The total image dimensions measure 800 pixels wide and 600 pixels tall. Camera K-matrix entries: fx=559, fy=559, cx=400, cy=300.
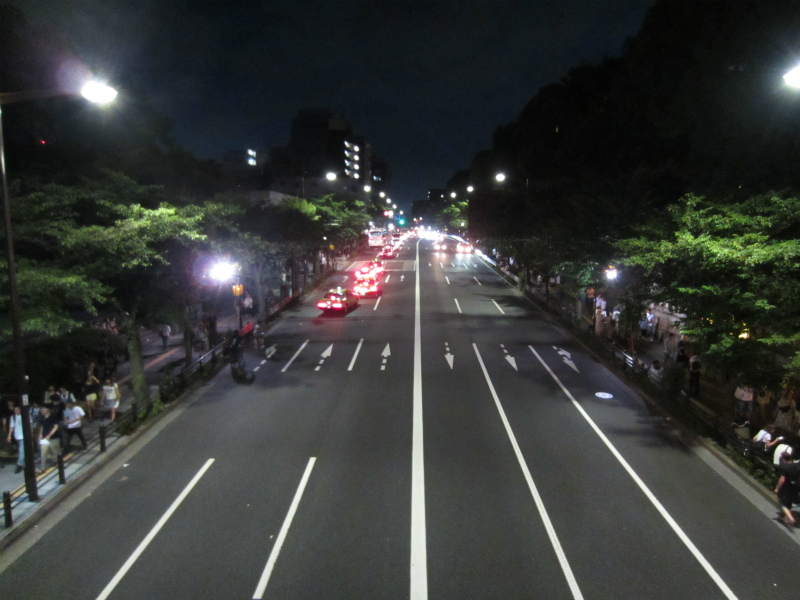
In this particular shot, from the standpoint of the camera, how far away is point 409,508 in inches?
385

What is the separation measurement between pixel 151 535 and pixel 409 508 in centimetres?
423

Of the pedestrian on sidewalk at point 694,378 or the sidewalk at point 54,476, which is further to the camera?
the pedestrian on sidewalk at point 694,378

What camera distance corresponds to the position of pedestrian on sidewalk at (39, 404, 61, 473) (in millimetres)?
11398

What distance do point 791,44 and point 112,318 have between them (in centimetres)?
2487

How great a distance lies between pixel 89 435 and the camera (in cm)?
1371

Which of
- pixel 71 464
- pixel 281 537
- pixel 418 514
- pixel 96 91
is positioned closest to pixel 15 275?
pixel 96 91

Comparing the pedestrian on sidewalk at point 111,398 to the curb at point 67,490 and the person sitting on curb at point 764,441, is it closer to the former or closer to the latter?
the curb at point 67,490

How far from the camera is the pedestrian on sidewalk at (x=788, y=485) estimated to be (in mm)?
8992

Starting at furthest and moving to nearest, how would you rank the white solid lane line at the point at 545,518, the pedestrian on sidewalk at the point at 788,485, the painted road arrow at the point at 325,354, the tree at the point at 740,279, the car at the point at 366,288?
1. the car at the point at 366,288
2. the painted road arrow at the point at 325,354
3. the tree at the point at 740,279
4. the pedestrian on sidewalk at the point at 788,485
5. the white solid lane line at the point at 545,518

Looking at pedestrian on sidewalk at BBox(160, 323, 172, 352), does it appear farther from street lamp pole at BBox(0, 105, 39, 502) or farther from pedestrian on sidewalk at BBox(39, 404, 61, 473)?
street lamp pole at BBox(0, 105, 39, 502)

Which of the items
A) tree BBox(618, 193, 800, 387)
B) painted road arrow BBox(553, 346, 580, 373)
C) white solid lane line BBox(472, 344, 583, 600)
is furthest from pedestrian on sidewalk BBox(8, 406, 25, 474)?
painted road arrow BBox(553, 346, 580, 373)

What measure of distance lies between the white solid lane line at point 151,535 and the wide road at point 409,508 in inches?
1.1

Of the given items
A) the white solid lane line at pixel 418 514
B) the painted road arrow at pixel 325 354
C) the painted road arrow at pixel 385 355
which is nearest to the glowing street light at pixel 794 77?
the white solid lane line at pixel 418 514

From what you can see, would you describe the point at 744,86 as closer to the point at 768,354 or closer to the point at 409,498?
the point at 768,354
